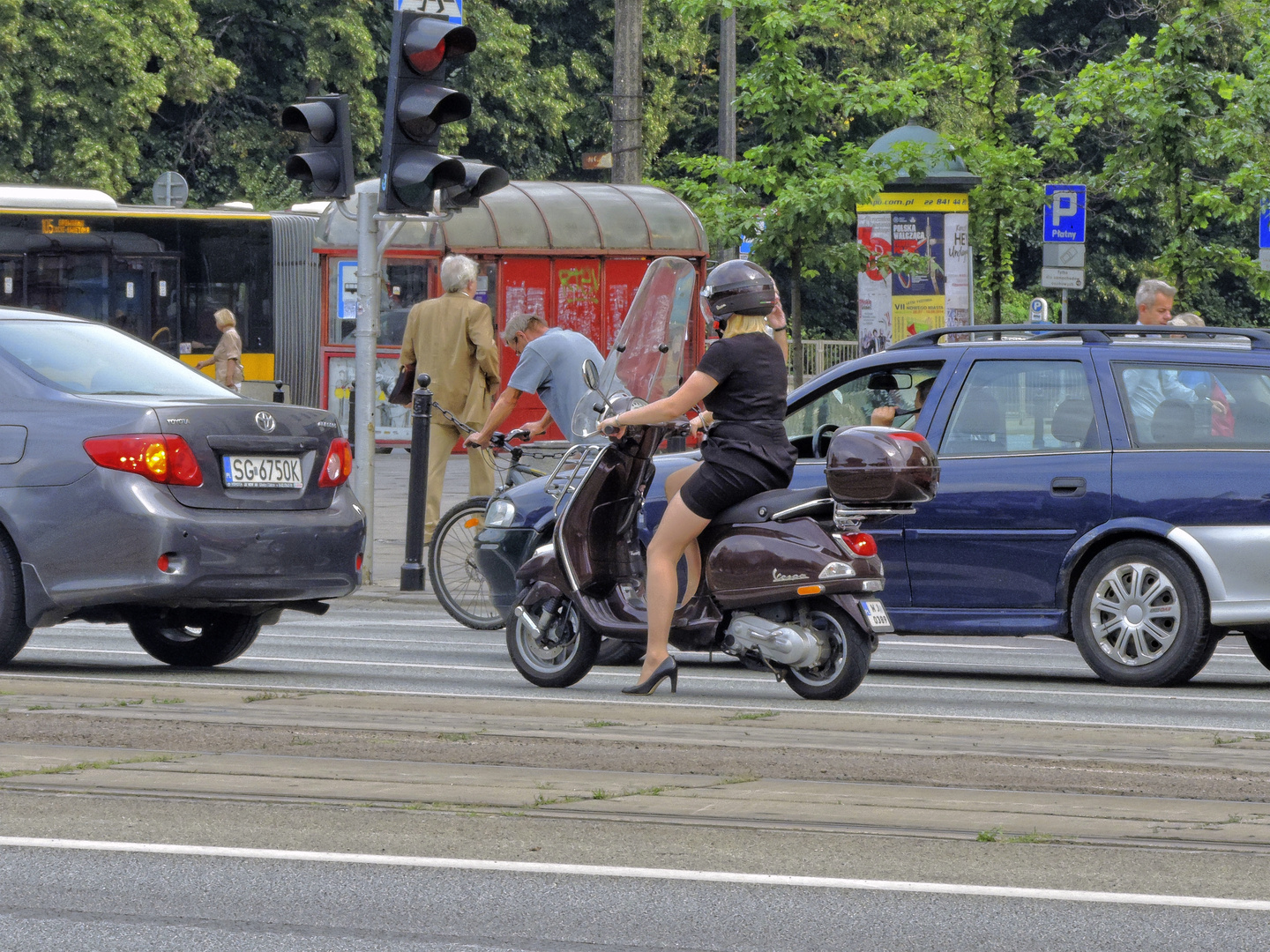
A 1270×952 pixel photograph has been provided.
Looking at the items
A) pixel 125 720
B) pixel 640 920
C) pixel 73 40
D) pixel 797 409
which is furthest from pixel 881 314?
pixel 73 40

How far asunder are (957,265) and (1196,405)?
398 inches

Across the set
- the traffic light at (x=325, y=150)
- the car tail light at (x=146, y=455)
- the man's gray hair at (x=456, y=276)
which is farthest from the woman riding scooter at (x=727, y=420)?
the man's gray hair at (x=456, y=276)

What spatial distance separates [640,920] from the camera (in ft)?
15.5

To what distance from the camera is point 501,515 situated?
11047 millimetres

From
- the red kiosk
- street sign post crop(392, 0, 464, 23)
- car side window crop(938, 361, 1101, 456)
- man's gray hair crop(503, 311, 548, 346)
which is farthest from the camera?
the red kiosk

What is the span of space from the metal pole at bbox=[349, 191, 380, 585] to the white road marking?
8.73 m

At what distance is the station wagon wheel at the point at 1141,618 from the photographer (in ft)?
31.6

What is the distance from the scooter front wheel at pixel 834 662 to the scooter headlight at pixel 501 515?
2.61 m

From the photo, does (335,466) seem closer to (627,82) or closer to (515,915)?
(515,915)

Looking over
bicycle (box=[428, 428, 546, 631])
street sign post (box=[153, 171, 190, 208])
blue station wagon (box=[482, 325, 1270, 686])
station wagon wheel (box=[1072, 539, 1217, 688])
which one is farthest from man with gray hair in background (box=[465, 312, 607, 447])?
street sign post (box=[153, 171, 190, 208])

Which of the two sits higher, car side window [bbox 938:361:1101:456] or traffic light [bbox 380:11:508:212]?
traffic light [bbox 380:11:508:212]

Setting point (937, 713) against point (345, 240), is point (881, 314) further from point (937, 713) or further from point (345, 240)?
point (937, 713)

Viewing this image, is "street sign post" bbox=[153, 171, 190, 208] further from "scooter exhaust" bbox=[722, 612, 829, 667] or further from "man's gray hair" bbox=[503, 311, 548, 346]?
"scooter exhaust" bbox=[722, 612, 829, 667]

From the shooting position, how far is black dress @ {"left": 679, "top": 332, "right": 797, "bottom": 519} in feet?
27.5
